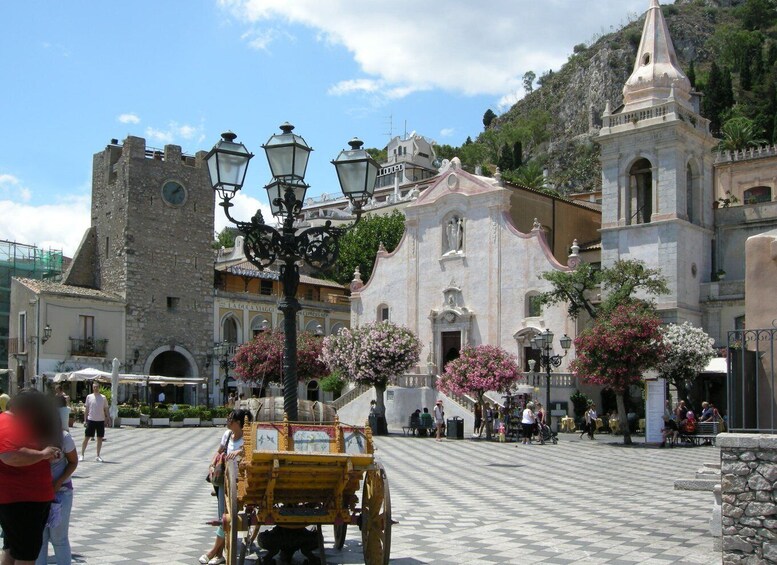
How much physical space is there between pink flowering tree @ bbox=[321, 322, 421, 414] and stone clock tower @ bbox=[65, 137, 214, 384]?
1746cm

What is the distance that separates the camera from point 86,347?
45688 millimetres

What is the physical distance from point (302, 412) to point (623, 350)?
68.7 ft

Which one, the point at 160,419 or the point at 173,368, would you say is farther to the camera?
the point at 173,368

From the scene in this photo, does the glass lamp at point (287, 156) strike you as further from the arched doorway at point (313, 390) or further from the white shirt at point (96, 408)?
the arched doorway at point (313, 390)

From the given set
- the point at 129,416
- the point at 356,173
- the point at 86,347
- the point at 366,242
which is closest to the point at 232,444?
the point at 356,173

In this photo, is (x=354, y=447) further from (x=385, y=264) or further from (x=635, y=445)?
(x=385, y=264)

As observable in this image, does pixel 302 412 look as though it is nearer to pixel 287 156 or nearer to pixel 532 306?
pixel 287 156

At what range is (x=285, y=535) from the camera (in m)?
8.79

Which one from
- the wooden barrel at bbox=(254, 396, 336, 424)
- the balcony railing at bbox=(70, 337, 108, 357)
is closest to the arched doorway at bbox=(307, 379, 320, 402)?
the balcony railing at bbox=(70, 337, 108, 357)

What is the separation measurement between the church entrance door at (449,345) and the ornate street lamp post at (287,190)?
99.5ft

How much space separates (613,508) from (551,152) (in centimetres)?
9908

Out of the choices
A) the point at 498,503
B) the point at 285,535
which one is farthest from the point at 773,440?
the point at 498,503

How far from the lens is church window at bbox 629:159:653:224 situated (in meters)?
38.8

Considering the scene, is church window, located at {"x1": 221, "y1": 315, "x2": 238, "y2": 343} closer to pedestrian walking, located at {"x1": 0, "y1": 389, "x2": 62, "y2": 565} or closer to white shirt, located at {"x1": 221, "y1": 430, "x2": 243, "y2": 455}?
white shirt, located at {"x1": 221, "y1": 430, "x2": 243, "y2": 455}
